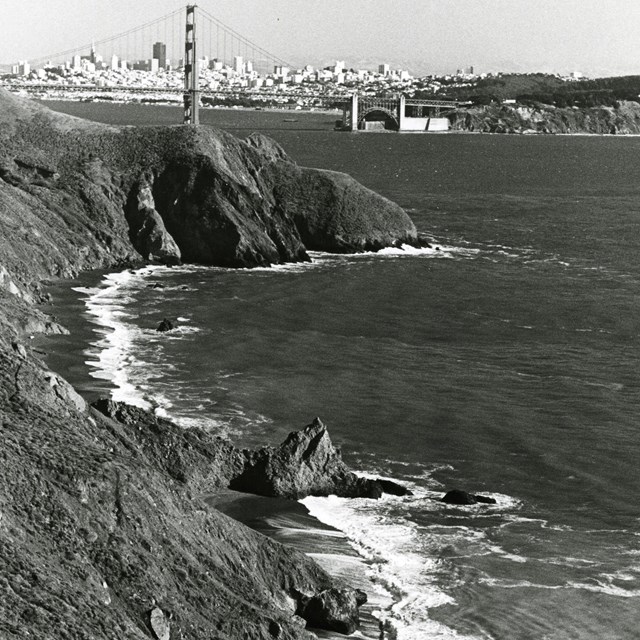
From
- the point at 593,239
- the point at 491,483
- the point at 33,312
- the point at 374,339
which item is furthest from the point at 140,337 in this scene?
the point at 593,239

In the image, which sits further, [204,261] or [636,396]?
[204,261]

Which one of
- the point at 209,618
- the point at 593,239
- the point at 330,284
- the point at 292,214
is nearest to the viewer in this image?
the point at 209,618

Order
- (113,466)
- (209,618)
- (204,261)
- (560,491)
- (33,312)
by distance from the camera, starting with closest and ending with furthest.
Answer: (209,618), (113,466), (560,491), (33,312), (204,261)

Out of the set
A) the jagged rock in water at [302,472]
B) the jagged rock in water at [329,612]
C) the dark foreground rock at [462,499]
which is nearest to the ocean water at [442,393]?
the dark foreground rock at [462,499]

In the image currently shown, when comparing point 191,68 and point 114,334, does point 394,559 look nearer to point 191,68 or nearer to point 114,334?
point 114,334

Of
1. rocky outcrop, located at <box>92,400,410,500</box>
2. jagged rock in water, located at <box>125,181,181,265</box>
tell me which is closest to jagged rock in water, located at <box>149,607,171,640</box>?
rocky outcrop, located at <box>92,400,410,500</box>

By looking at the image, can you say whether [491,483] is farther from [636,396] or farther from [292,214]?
[292,214]

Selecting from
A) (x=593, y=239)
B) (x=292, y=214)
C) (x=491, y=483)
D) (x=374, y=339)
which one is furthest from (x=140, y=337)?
(x=593, y=239)

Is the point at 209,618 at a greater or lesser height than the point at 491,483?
greater
